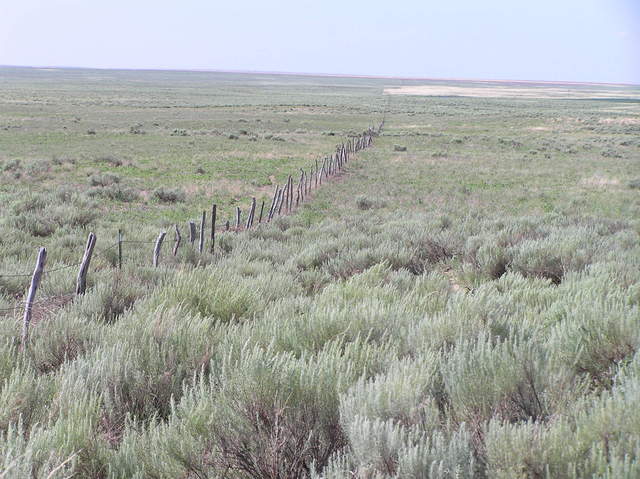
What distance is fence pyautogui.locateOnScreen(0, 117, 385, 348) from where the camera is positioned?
5.29 m

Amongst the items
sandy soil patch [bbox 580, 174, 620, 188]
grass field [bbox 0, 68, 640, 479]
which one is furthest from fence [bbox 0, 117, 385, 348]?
sandy soil patch [bbox 580, 174, 620, 188]

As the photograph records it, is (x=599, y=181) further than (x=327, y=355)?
Yes

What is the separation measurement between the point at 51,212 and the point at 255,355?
1260 cm

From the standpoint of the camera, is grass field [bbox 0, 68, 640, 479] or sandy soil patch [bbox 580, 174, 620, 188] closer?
grass field [bbox 0, 68, 640, 479]

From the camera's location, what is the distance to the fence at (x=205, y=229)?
529cm

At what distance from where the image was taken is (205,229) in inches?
555

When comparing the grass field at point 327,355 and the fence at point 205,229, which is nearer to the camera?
the grass field at point 327,355

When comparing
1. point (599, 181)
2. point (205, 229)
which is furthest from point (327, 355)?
point (599, 181)

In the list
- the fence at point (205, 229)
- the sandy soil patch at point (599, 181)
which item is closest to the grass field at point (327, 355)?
the fence at point (205, 229)

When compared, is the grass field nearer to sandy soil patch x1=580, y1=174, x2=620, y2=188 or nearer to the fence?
the fence

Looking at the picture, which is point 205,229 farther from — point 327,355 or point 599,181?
point 599,181

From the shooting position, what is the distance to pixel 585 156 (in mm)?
36062

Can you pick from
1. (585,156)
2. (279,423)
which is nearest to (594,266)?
(279,423)

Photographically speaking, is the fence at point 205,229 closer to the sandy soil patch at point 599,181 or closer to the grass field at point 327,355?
the grass field at point 327,355
